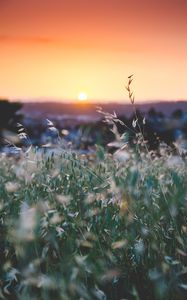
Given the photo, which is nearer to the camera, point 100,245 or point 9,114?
point 100,245

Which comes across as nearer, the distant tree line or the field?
the field

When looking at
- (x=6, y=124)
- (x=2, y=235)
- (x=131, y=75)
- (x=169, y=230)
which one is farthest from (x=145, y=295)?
(x=6, y=124)

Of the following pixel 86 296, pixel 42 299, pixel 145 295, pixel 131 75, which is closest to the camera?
pixel 86 296

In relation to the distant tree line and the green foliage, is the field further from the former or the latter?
the distant tree line

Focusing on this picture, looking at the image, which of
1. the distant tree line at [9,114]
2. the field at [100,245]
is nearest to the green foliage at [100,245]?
the field at [100,245]

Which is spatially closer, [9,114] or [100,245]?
[100,245]

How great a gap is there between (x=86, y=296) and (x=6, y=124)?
1350cm

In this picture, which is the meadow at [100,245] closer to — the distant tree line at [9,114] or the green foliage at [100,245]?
the green foliage at [100,245]

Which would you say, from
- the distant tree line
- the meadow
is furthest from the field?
the distant tree line

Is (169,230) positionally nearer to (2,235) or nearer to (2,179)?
(2,235)

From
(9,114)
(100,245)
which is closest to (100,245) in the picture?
(100,245)

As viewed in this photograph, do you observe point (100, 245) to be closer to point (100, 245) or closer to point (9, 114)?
point (100, 245)

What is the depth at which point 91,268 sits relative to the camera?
2854 mm

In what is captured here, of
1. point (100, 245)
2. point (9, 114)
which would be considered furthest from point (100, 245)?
point (9, 114)
